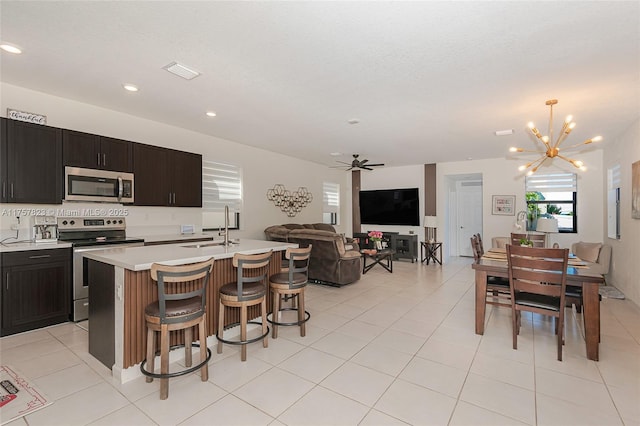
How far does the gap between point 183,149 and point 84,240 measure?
84.6 inches

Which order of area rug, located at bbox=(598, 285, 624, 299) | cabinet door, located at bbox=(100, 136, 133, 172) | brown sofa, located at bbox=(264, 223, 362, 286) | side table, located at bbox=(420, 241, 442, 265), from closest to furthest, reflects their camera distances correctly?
1. cabinet door, located at bbox=(100, 136, 133, 172)
2. area rug, located at bbox=(598, 285, 624, 299)
3. brown sofa, located at bbox=(264, 223, 362, 286)
4. side table, located at bbox=(420, 241, 442, 265)

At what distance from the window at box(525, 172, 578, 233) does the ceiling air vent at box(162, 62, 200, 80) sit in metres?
7.53

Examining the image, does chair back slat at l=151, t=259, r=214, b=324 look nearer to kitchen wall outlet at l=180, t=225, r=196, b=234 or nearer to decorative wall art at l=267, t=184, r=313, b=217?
kitchen wall outlet at l=180, t=225, r=196, b=234

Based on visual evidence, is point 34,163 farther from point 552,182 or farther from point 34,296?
point 552,182

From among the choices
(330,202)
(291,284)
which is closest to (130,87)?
(291,284)

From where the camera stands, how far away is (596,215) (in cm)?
642

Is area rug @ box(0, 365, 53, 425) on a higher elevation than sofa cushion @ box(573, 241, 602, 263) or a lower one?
lower

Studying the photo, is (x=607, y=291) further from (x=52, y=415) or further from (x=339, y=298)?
(x=52, y=415)

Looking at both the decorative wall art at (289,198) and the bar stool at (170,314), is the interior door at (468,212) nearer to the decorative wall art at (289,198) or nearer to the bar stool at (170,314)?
the decorative wall art at (289,198)

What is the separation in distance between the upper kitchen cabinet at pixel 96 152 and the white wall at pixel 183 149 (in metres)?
0.31

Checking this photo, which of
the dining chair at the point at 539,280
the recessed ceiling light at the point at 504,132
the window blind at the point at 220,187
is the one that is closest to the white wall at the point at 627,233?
the recessed ceiling light at the point at 504,132

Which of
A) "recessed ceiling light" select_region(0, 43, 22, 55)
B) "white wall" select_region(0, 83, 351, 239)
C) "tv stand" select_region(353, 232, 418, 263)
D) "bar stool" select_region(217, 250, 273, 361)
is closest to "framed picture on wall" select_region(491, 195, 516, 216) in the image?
"tv stand" select_region(353, 232, 418, 263)

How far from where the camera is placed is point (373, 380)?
2.39 metres

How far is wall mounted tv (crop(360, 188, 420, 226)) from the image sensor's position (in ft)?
27.8
